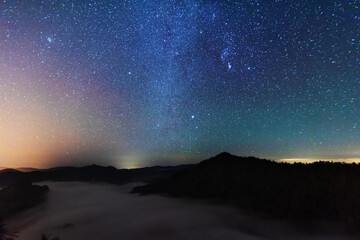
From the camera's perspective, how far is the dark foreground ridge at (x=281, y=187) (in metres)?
48.8

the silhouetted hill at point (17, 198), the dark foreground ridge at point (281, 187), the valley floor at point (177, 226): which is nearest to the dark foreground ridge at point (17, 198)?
the silhouetted hill at point (17, 198)

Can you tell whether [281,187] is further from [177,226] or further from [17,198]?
[17,198]

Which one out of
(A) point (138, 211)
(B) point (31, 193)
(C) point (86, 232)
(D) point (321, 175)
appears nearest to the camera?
(D) point (321, 175)

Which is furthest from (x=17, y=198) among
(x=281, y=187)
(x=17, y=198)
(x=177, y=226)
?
(x=281, y=187)

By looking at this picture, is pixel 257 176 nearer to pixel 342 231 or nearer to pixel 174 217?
pixel 174 217

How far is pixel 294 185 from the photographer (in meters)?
58.3

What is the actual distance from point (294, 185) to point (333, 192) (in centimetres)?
888

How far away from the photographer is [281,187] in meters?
60.8

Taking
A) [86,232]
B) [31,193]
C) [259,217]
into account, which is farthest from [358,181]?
[31,193]

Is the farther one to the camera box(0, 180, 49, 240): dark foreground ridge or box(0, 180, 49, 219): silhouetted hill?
box(0, 180, 49, 219): silhouetted hill

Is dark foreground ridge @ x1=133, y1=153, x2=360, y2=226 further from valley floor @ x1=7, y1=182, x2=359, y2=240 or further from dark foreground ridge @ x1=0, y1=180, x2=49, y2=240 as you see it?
dark foreground ridge @ x1=0, y1=180, x2=49, y2=240

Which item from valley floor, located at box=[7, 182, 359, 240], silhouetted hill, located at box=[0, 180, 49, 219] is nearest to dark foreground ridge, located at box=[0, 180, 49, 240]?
silhouetted hill, located at box=[0, 180, 49, 219]

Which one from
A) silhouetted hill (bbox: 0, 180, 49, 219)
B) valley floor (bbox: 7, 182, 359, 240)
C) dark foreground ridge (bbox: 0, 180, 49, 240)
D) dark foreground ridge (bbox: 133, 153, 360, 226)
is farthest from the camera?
silhouetted hill (bbox: 0, 180, 49, 219)

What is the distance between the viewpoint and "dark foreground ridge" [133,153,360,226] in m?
48.8
